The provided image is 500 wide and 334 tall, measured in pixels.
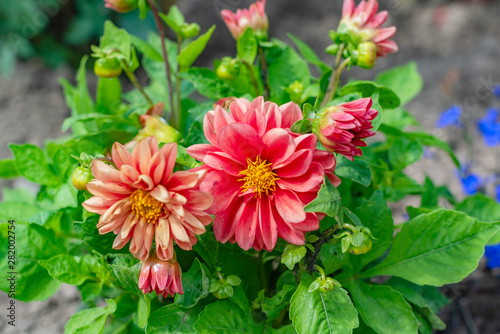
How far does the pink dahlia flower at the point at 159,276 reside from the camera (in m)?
0.67

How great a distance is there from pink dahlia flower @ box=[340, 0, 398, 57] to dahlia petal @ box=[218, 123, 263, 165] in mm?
357

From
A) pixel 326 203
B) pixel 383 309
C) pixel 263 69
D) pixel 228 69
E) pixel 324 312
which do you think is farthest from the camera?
pixel 263 69

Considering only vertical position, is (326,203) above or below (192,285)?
above

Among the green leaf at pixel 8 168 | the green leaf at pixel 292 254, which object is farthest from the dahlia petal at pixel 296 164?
the green leaf at pixel 8 168

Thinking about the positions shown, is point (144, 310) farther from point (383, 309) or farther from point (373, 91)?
point (373, 91)

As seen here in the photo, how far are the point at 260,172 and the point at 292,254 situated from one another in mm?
125

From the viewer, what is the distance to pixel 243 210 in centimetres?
67

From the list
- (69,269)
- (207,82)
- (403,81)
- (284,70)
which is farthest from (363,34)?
(69,269)

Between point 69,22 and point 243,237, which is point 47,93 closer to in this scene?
point 69,22

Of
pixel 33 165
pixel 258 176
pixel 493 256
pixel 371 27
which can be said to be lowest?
pixel 493 256

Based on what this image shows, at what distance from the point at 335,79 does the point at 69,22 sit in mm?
1945

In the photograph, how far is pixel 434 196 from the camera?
40.3 inches

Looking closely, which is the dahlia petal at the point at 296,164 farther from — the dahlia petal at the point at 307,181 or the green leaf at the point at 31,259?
the green leaf at the point at 31,259

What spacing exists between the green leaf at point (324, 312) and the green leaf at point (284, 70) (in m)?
0.48
